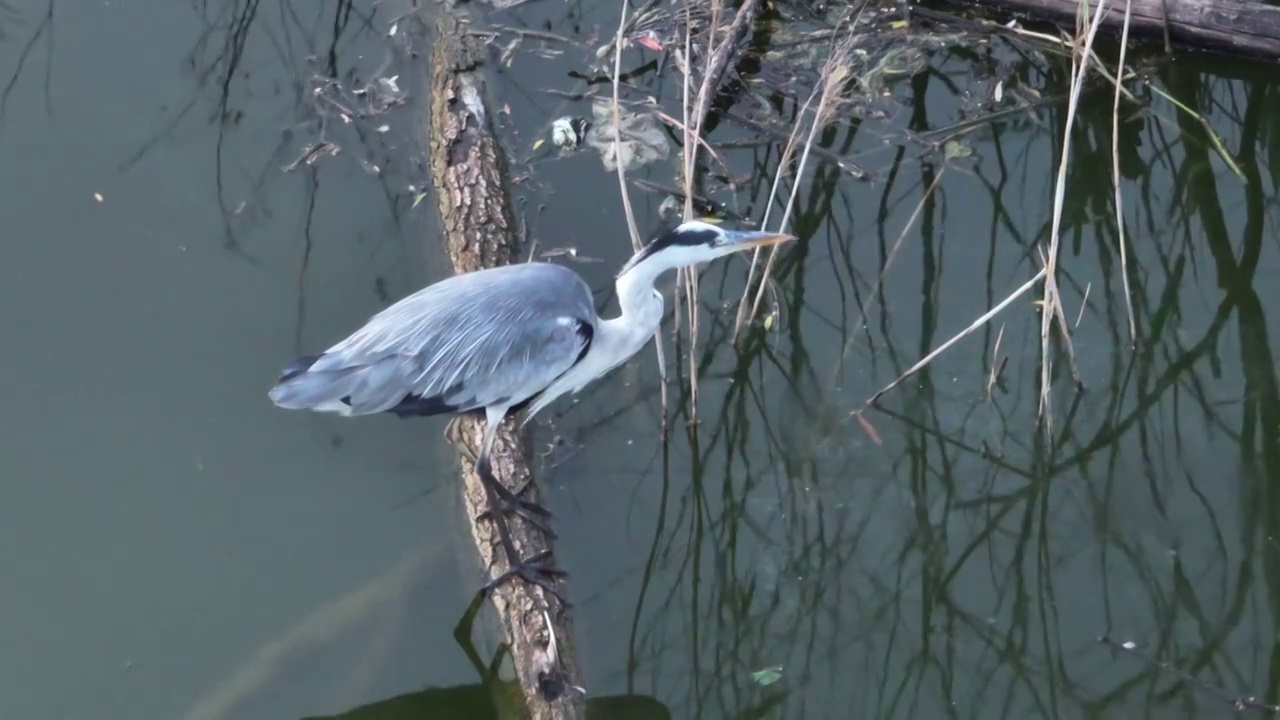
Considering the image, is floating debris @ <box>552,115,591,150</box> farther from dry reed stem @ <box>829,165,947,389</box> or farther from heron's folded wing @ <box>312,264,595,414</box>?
heron's folded wing @ <box>312,264,595,414</box>

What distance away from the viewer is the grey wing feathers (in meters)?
3.15

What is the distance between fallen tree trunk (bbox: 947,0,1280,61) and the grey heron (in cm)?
233

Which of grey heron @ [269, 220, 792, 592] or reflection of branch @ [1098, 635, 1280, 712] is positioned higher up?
grey heron @ [269, 220, 792, 592]

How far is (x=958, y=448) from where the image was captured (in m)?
3.83

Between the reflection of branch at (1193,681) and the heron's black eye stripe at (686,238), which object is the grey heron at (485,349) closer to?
the heron's black eye stripe at (686,238)

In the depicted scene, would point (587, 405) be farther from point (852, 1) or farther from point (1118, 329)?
point (852, 1)

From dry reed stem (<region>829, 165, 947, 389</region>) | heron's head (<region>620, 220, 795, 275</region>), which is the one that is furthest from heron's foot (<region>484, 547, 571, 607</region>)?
dry reed stem (<region>829, 165, 947, 389</region>)

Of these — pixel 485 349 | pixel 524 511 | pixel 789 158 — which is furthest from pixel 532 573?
pixel 789 158

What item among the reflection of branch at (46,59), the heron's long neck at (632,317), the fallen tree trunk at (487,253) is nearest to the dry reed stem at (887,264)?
the heron's long neck at (632,317)

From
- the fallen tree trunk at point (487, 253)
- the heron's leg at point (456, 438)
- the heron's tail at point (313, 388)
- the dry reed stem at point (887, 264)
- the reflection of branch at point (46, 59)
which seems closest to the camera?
the fallen tree trunk at point (487, 253)

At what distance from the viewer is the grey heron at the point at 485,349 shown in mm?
3150

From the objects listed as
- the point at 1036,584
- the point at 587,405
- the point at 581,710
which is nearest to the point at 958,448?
the point at 1036,584

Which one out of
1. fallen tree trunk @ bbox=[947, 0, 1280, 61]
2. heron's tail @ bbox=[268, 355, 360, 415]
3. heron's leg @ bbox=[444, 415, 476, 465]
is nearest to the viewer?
heron's tail @ bbox=[268, 355, 360, 415]

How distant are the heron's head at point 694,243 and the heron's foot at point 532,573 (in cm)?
78
